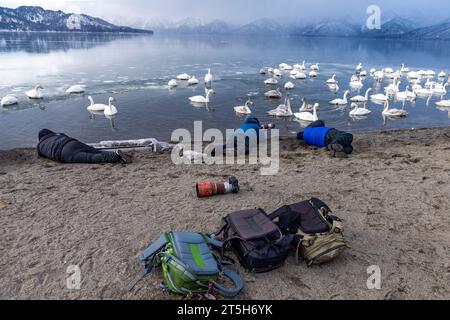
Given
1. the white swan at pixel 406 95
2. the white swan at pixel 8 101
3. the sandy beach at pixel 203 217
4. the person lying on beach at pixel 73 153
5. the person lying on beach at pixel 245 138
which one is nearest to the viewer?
the sandy beach at pixel 203 217

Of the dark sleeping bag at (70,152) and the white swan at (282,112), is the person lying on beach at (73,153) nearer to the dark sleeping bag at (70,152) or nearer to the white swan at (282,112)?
the dark sleeping bag at (70,152)

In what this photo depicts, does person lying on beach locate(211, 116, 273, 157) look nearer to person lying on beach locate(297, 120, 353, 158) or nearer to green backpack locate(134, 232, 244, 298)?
person lying on beach locate(297, 120, 353, 158)

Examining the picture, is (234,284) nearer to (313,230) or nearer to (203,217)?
(313,230)

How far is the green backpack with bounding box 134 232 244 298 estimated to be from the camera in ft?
16.4

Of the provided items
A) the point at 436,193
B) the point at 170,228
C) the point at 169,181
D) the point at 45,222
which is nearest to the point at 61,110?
the point at 169,181

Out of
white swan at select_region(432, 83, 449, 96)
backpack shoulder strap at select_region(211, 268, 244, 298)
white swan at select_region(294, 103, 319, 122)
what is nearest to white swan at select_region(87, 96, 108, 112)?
white swan at select_region(294, 103, 319, 122)

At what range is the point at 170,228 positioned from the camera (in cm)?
695

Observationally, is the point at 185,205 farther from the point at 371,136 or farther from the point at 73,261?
the point at 371,136

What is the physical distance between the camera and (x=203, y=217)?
7.40m

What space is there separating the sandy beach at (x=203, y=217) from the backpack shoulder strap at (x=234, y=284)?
7.9 inches

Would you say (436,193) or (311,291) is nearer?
(311,291)

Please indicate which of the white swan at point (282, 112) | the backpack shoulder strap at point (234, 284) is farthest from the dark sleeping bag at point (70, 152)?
the white swan at point (282, 112)

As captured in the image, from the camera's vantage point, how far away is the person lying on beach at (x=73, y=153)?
36.0 ft

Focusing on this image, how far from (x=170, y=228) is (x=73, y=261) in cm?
184
